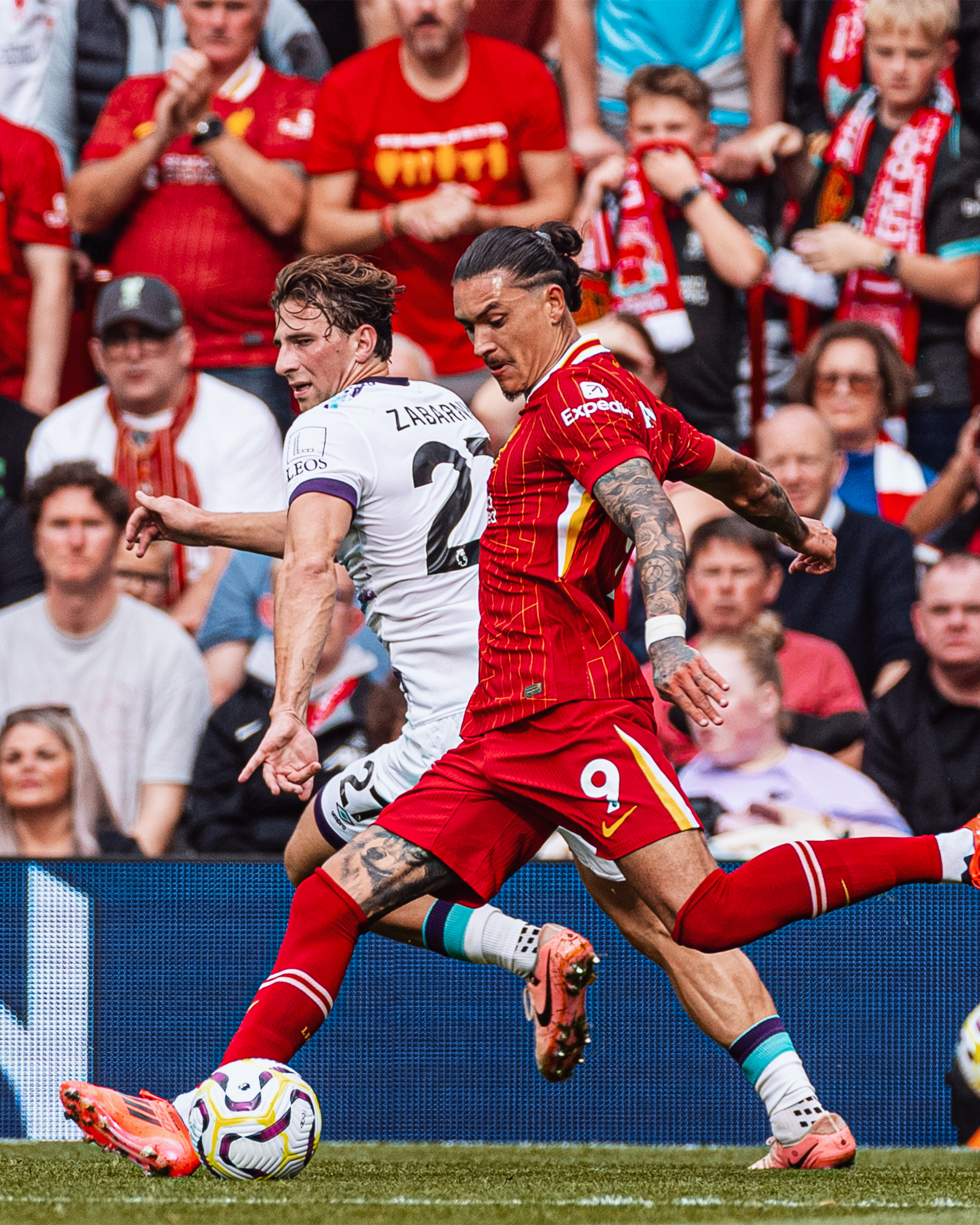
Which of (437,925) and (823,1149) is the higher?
(437,925)

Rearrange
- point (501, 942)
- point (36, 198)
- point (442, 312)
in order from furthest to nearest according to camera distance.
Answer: point (36, 198)
point (442, 312)
point (501, 942)

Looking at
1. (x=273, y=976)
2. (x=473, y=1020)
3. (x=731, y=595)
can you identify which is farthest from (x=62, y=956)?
(x=731, y=595)

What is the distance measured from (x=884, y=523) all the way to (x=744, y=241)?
1.53 metres

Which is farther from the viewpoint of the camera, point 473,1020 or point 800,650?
point 800,650

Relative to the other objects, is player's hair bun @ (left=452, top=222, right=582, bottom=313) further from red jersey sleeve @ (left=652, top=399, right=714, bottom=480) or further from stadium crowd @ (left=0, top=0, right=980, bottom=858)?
stadium crowd @ (left=0, top=0, right=980, bottom=858)

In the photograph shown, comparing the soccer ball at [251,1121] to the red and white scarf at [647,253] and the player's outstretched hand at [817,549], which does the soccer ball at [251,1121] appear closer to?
the player's outstretched hand at [817,549]

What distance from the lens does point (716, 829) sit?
5848 mm

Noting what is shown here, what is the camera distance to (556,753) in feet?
12.8

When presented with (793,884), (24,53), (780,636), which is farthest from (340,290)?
(24,53)

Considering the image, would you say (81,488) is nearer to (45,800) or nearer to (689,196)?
(45,800)

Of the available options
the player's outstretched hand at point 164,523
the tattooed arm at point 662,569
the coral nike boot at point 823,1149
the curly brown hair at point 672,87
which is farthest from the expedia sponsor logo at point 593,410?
the curly brown hair at point 672,87

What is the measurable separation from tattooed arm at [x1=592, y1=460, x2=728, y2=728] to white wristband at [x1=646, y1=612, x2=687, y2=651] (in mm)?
10

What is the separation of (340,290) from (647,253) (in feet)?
11.5

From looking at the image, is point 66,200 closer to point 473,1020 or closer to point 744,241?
point 744,241
